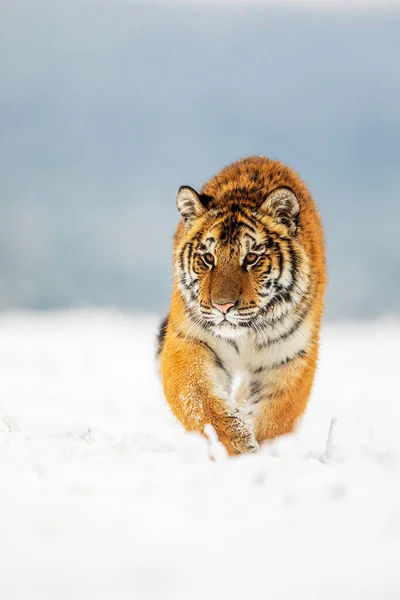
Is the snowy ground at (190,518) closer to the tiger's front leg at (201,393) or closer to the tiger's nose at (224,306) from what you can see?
the tiger's front leg at (201,393)

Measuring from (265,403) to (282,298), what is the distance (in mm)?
775

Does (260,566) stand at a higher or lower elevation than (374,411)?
higher

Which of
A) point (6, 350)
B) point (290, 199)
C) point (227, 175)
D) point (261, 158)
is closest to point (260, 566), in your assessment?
point (290, 199)

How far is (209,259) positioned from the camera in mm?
5215

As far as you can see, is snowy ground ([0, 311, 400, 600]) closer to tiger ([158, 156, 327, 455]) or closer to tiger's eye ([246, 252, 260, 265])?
tiger ([158, 156, 327, 455])

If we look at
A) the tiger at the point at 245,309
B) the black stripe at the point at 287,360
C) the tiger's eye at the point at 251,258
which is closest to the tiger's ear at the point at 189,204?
the tiger at the point at 245,309

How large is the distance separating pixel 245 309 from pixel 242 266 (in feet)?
0.93

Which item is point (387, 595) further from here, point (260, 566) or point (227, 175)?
point (227, 175)

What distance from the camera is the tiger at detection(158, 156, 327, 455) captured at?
5.07 m

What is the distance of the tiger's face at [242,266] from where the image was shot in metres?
5.04

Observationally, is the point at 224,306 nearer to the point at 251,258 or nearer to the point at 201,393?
the point at 251,258

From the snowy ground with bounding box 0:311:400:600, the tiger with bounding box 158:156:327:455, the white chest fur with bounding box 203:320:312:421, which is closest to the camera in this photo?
the snowy ground with bounding box 0:311:400:600

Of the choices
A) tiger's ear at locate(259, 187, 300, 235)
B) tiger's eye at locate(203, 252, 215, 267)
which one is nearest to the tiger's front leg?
tiger's eye at locate(203, 252, 215, 267)

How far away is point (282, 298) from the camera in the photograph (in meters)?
5.24
